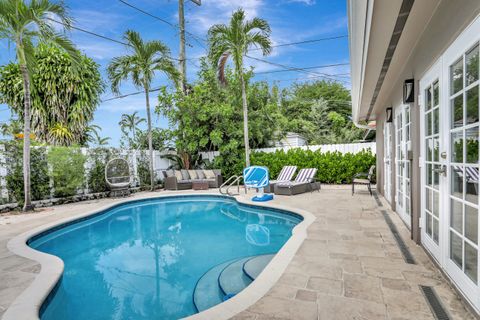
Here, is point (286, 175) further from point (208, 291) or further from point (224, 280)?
point (208, 291)

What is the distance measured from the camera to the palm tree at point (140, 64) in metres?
11.1

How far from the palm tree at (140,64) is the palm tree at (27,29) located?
3303mm

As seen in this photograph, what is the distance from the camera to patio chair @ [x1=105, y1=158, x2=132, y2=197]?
10625 millimetres

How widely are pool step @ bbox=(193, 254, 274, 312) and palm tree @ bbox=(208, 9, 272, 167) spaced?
28.0 feet

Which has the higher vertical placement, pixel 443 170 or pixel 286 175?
pixel 443 170

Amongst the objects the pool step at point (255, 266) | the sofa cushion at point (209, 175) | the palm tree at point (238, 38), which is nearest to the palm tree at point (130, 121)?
the sofa cushion at point (209, 175)

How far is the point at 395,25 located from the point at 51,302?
495 centimetres

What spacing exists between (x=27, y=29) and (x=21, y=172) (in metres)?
4.07

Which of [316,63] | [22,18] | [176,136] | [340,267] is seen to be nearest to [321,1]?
[316,63]

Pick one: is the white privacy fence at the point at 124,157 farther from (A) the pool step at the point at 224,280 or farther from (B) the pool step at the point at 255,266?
(B) the pool step at the point at 255,266

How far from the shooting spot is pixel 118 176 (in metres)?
11.2

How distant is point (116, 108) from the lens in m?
22.4

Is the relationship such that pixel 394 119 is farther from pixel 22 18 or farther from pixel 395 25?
pixel 22 18

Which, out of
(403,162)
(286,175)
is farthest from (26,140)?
(403,162)
